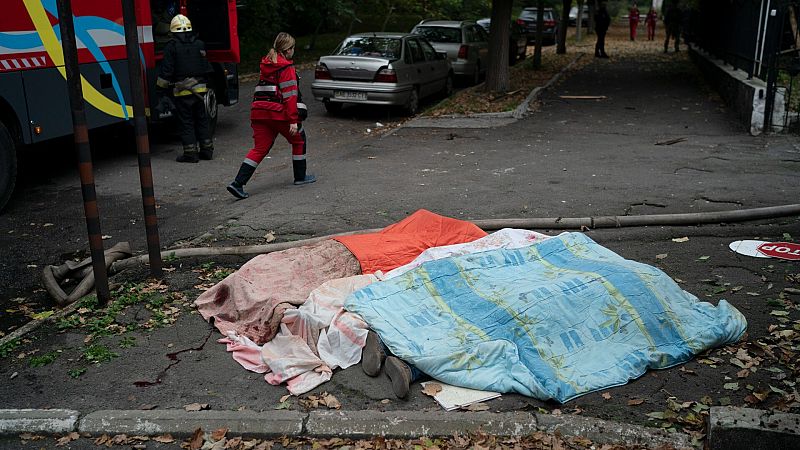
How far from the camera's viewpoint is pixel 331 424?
4168 mm

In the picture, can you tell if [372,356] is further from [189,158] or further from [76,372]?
[189,158]

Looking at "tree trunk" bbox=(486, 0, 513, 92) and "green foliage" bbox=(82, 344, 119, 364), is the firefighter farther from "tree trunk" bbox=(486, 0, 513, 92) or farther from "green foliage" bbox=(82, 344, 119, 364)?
"tree trunk" bbox=(486, 0, 513, 92)

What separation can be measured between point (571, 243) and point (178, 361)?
3113 millimetres

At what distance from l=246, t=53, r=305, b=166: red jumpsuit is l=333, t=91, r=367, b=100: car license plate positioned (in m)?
6.25

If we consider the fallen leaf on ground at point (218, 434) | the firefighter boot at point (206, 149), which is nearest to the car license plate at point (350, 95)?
the firefighter boot at point (206, 149)

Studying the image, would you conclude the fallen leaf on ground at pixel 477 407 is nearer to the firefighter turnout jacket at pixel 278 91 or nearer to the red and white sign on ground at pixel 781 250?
the red and white sign on ground at pixel 781 250

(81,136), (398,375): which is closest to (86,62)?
(81,136)

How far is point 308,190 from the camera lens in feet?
31.6

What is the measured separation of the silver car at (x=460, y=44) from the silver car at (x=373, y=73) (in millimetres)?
3825

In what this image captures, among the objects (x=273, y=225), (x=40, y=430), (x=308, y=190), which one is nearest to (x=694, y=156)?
(x=308, y=190)

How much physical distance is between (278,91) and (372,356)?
210 inches

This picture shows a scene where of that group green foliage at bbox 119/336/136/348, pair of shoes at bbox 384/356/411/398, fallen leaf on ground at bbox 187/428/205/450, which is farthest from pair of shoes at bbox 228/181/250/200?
fallen leaf on ground at bbox 187/428/205/450

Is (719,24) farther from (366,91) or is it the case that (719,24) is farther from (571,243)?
(571,243)

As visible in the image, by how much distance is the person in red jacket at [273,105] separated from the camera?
9172 millimetres
